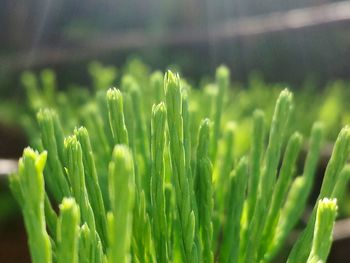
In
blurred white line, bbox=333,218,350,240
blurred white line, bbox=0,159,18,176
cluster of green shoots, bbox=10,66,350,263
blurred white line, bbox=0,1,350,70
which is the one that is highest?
blurred white line, bbox=0,1,350,70

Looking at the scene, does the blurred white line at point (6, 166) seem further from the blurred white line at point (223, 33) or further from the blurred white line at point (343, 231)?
the blurred white line at point (223, 33)

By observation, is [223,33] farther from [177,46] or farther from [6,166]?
[6,166]

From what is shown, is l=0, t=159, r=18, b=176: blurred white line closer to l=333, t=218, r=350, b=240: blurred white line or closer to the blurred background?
the blurred background

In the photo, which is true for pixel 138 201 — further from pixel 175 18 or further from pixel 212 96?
pixel 175 18

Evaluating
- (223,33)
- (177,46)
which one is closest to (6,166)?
(223,33)

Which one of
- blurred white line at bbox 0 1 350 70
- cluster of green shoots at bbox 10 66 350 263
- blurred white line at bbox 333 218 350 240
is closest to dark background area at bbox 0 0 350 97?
blurred white line at bbox 0 1 350 70

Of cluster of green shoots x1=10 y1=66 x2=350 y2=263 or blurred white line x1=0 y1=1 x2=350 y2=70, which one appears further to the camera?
blurred white line x1=0 y1=1 x2=350 y2=70
